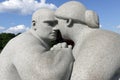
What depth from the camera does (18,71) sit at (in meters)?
5.93

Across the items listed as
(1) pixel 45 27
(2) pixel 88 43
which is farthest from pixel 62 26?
(2) pixel 88 43

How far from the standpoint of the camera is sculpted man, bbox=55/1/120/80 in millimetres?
5586

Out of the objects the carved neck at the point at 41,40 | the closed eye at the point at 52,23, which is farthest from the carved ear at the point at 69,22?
the carved neck at the point at 41,40

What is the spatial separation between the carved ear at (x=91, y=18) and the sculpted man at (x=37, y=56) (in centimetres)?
59

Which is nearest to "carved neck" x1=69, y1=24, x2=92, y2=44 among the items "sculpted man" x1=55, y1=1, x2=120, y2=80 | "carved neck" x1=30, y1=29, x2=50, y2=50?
"sculpted man" x1=55, y1=1, x2=120, y2=80

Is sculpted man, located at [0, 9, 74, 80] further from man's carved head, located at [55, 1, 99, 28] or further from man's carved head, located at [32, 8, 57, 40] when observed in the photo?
man's carved head, located at [55, 1, 99, 28]

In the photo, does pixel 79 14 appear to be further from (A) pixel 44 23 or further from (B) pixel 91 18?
(A) pixel 44 23

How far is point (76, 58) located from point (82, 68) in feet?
1.18

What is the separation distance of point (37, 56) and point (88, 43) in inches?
35.0

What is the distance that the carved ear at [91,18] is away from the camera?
6.13 meters

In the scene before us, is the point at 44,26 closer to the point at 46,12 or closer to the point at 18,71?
the point at 46,12

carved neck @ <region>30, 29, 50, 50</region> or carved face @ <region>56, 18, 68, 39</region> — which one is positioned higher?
carved face @ <region>56, 18, 68, 39</region>

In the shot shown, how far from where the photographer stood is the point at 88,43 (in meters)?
5.81

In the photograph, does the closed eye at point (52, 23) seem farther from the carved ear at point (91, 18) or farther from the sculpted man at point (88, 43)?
the carved ear at point (91, 18)
